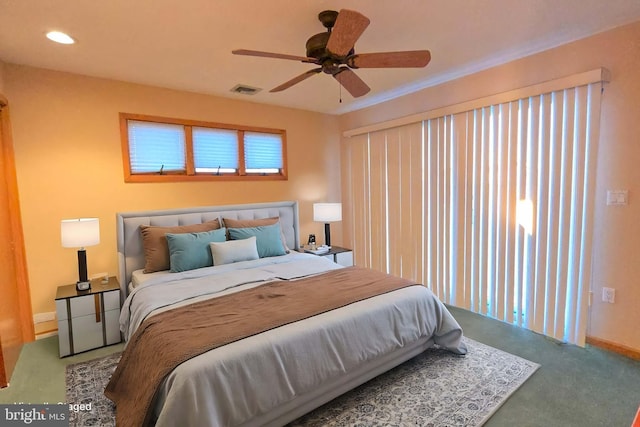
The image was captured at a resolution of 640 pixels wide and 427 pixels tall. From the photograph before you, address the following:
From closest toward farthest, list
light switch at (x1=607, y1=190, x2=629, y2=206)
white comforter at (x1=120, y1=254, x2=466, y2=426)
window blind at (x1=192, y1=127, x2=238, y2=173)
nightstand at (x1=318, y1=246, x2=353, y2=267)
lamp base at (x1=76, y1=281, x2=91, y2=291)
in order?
1. white comforter at (x1=120, y1=254, x2=466, y2=426)
2. light switch at (x1=607, y1=190, x2=629, y2=206)
3. lamp base at (x1=76, y1=281, x2=91, y2=291)
4. window blind at (x1=192, y1=127, x2=238, y2=173)
5. nightstand at (x1=318, y1=246, x2=353, y2=267)

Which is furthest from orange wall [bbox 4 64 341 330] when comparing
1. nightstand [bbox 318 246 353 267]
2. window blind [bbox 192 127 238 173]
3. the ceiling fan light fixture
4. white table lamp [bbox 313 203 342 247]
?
nightstand [bbox 318 246 353 267]

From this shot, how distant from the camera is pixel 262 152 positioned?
13.8 feet

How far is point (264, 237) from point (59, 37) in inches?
Answer: 91.0

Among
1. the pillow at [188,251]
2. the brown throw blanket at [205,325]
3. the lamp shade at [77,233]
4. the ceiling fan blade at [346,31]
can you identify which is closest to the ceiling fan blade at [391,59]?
the ceiling fan blade at [346,31]

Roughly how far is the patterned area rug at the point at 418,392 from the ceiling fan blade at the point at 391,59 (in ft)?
7.00

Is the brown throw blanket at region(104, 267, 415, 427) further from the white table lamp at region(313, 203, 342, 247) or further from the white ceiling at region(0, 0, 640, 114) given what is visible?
the white ceiling at region(0, 0, 640, 114)

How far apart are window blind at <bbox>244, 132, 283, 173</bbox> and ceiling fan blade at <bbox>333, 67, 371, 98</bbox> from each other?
1.95 meters

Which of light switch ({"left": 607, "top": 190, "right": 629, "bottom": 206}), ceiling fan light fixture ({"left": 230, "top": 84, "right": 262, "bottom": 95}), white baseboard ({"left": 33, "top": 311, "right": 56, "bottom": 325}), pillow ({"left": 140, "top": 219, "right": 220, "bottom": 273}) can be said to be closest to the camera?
light switch ({"left": 607, "top": 190, "right": 629, "bottom": 206})

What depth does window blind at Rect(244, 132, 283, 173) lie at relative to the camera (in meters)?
4.11

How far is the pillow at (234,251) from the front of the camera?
3.07m

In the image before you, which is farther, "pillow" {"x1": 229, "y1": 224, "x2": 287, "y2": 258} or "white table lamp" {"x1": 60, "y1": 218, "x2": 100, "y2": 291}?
"pillow" {"x1": 229, "y1": 224, "x2": 287, "y2": 258}

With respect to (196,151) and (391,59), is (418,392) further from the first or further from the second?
(196,151)

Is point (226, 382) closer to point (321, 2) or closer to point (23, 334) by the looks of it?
point (321, 2)

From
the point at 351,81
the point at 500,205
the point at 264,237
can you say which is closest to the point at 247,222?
the point at 264,237
